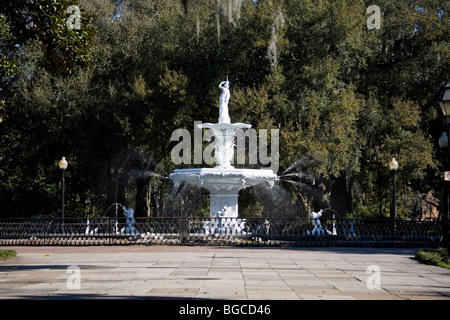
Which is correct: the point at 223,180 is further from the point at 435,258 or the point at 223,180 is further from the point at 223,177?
the point at 435,258

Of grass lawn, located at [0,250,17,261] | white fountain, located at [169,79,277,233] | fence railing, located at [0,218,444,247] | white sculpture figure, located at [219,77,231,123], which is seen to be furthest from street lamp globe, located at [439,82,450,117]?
white sculpture figure, located at [219,77,231,123]

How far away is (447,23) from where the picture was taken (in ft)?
105

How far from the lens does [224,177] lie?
956 inches

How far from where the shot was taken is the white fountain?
79.4 ft

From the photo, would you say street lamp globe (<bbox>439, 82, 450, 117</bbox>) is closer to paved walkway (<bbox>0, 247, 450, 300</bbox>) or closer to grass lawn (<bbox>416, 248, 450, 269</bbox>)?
grass lawn (<bbox>416, 248, 450, 269</bbox>)

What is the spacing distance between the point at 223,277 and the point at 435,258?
6.00 meters

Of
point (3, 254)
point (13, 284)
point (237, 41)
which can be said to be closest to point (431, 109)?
point (237, 41)

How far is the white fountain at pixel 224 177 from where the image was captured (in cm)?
2420

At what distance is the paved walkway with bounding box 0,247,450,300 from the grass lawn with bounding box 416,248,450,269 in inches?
11.3

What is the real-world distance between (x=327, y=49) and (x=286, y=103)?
11.0ft

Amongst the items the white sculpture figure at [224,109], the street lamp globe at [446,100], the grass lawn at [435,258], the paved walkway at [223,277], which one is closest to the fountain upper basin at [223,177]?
the white sculpture figure at [224,109]

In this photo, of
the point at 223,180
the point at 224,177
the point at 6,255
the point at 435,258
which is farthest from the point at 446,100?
the point at 6,255
